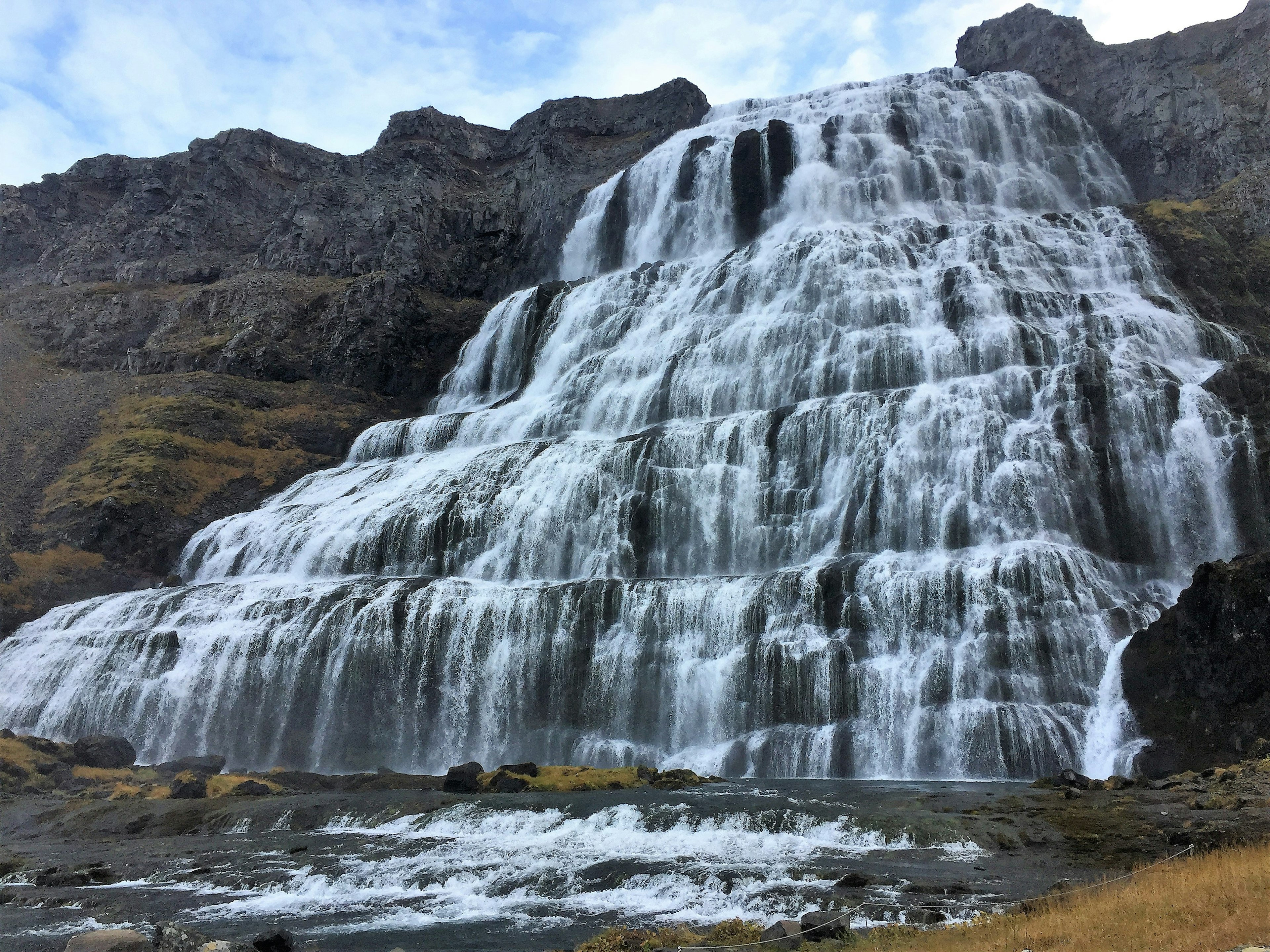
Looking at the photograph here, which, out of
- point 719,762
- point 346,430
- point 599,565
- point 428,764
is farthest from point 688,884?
point 346,430

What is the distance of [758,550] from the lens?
40.9 m

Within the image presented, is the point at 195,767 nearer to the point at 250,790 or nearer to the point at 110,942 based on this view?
the point at 250,790

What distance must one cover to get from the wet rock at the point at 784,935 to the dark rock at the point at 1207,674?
18.5 meters

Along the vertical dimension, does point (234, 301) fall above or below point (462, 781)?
above

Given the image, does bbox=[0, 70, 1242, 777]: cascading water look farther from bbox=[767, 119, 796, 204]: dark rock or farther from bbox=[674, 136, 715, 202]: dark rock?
bbox=[674, 136, 715, 202]: dark rock

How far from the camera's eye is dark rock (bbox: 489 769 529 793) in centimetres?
2897

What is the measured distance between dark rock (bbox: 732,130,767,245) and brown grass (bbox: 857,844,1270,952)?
6154 cm

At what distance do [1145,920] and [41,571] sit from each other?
5603 cm

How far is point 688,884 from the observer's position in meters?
17.3

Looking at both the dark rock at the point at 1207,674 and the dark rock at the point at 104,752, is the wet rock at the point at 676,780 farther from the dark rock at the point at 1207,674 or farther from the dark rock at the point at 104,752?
the dark rock at the point at 104,752

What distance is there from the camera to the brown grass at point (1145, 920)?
9.56m

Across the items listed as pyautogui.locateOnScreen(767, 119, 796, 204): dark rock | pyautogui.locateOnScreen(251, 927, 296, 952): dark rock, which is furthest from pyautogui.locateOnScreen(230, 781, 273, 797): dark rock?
pyautogui.locateOnScreen(767, 119, 796, 204): dark rock

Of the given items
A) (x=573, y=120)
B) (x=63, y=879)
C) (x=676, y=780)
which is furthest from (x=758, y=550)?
(x=573, y=120)

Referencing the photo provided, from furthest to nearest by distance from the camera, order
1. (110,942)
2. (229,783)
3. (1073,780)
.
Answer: (229,783)
(1073,780)
(110,942)
